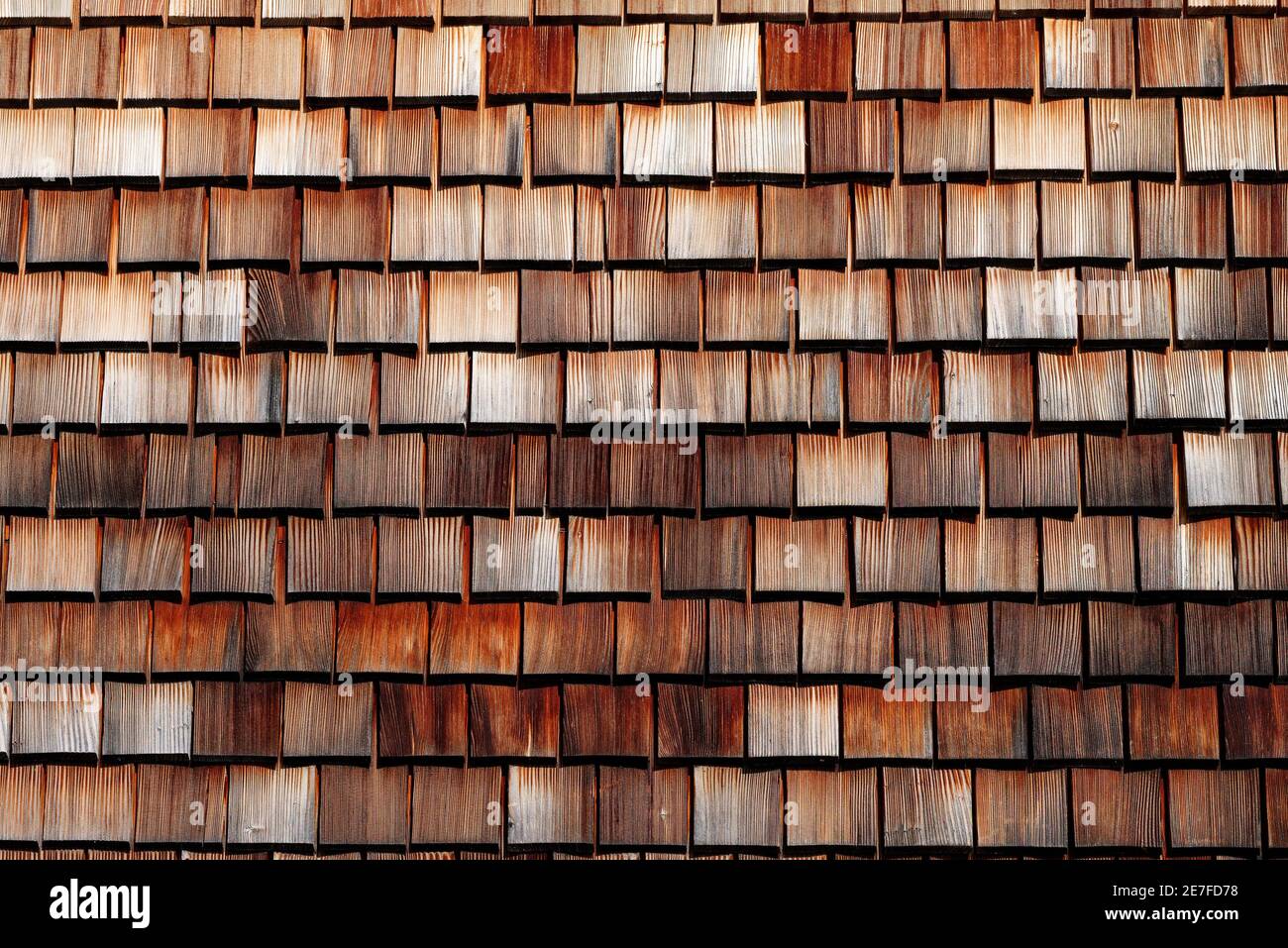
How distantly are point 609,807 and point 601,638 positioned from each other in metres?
0.39

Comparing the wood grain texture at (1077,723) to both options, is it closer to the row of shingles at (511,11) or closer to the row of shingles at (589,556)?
the row of shingles at (589,556)

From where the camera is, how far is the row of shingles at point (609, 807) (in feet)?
10.2

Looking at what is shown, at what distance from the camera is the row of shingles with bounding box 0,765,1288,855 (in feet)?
10.2

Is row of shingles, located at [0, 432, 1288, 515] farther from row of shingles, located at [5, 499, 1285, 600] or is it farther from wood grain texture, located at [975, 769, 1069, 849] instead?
wood grain texture, located at [975, 769, 1069, 849]

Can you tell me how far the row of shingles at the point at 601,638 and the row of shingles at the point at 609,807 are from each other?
227 millimetres

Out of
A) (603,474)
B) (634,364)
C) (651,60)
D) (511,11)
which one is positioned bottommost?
(603,474)

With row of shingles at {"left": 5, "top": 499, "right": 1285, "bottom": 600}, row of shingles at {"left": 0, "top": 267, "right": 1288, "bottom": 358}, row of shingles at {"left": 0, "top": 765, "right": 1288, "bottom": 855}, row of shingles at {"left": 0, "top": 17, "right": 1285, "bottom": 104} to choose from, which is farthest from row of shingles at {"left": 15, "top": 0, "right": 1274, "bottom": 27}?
row of shingles at {"left": 0, "top": 765, "right": 1288, "bottom": 855}

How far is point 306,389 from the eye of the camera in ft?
10.4

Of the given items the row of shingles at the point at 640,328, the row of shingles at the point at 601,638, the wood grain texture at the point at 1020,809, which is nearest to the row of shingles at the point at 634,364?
the row of shingles at the point at 640,328

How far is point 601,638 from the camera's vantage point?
3.15 m

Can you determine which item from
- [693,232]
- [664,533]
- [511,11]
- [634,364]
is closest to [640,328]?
[634,364]

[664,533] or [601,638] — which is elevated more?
[664,533]

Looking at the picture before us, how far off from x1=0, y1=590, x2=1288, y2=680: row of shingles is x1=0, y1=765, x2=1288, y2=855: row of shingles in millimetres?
227

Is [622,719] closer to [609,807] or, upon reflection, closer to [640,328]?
[609,807]
